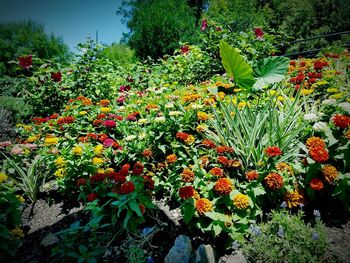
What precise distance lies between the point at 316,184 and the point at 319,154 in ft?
0.80

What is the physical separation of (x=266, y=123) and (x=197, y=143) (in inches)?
31.6

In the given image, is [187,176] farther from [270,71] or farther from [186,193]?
[270,71]

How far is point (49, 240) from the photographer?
6.39ft

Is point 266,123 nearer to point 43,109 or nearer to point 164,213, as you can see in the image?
point 164,213

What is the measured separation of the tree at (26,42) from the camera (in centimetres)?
1083

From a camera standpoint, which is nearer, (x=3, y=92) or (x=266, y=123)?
(x=266, y=123)

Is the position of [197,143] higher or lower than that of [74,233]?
higher

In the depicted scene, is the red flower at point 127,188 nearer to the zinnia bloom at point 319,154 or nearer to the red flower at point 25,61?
the zinnia bloom at point 319,154

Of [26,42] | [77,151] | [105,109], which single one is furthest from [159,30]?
[77,151]

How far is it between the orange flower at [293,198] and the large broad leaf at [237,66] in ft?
4.85

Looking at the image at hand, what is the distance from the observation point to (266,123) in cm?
249

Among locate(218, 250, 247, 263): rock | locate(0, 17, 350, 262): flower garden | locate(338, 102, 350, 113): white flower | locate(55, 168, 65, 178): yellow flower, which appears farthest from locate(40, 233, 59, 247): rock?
locate(338, 102, 350, 113): white flower

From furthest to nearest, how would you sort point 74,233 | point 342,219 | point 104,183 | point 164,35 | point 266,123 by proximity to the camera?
point 164,35
point 266,123
point 104,183
point 342,219
point 74,233

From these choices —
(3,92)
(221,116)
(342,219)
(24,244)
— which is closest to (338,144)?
(342,219)
